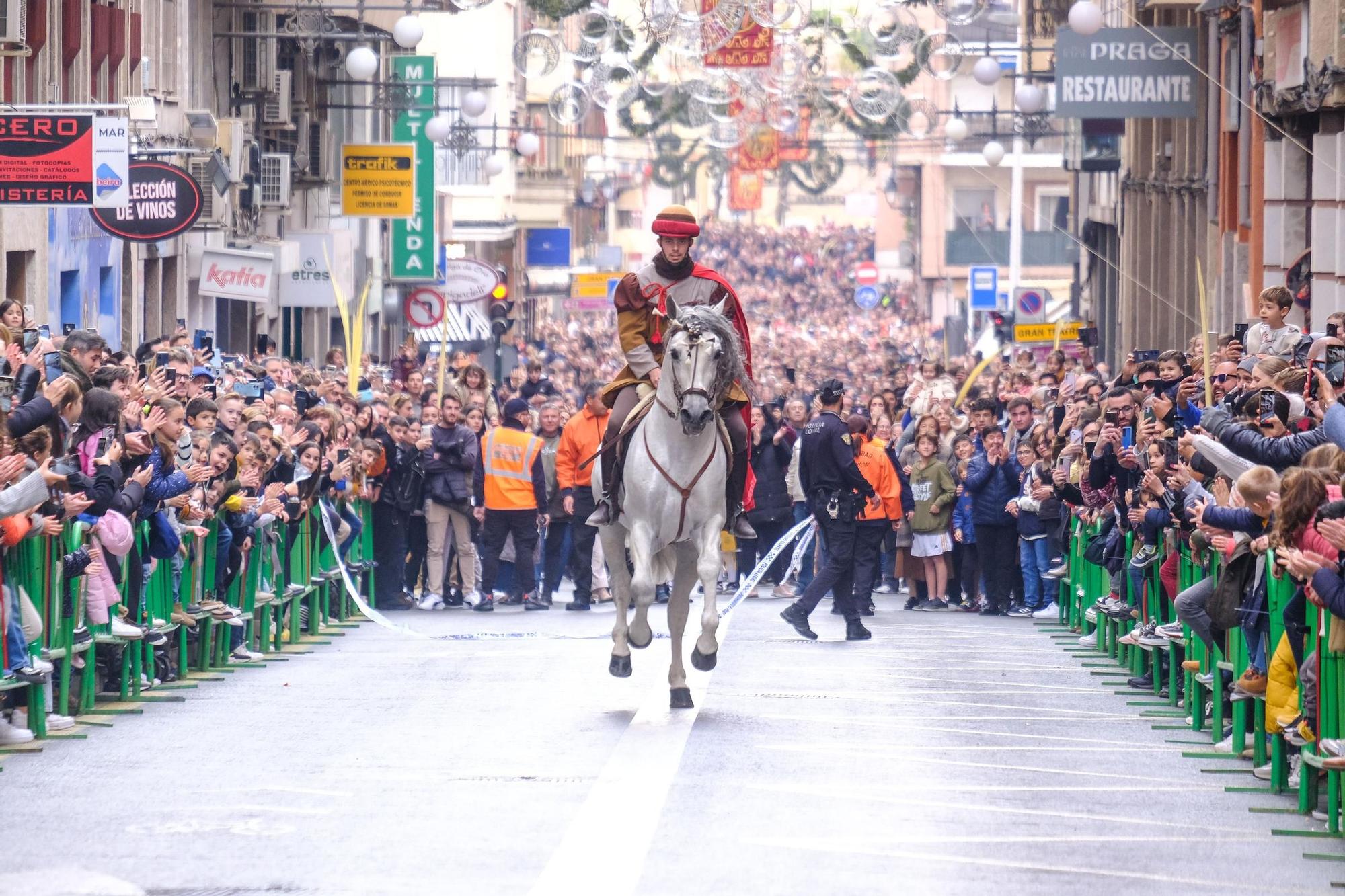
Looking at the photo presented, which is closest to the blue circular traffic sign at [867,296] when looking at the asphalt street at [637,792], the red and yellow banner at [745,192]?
the red and yellow banner at [745,192]

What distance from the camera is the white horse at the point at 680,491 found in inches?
499

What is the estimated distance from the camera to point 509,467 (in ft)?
73.2

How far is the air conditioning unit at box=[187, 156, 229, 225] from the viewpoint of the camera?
112 feet

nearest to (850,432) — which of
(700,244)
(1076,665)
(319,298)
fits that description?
(1076,665)

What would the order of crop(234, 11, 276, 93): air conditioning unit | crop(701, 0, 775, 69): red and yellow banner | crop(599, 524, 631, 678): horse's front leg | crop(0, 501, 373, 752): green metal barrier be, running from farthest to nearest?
crop(234, 11, 276, 93): air conditioning unit
crop(701, 0, 775, 69): red and yellow banner
crop(599, 524, 631, 678): horse's front leg
crop(0, 501, 373, 752): green metal barrier

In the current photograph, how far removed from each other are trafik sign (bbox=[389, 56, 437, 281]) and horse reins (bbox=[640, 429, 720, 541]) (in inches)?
1570

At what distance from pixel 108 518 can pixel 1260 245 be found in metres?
18.8

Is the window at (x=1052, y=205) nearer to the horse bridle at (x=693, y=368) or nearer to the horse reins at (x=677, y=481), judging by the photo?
the horse reins at (x=677, y=481)

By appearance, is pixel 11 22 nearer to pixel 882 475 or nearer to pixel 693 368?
pixel 882 475

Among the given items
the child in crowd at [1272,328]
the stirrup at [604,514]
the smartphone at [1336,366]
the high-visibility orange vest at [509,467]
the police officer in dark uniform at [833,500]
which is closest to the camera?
the smartphone at [1336,366]

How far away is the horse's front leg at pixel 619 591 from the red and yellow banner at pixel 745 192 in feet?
337

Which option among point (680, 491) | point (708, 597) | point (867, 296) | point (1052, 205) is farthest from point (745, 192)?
point (708, 597)

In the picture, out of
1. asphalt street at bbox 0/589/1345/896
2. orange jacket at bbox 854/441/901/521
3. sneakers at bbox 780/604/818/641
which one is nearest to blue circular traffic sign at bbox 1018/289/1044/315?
orange jacket at bbox 854/441/901/521

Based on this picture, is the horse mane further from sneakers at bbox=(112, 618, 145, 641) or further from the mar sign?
the mar sign
